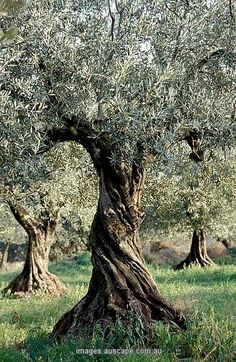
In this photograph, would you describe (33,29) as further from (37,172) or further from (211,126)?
(211,126)

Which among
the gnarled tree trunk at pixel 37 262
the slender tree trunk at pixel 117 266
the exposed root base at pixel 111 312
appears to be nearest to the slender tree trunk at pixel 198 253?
the gnarled tree trunk at pixel 37 262

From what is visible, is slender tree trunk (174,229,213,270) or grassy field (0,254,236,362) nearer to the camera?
grassy field (0,254,236,362)

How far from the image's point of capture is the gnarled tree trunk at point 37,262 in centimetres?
2047

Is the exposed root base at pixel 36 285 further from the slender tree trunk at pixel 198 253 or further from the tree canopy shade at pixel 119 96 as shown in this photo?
the slender tree trunk at pixel 198 253

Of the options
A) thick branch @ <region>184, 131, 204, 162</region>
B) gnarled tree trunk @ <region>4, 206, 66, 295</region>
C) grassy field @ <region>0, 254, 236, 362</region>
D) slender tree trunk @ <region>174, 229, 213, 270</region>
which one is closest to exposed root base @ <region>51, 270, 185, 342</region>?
grassy field @ <region>0, 254, 236, 362</region>

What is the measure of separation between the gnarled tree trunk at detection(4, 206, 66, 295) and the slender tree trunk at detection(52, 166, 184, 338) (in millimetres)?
9705

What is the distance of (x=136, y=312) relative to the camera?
32.6ft

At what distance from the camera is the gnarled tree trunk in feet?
67.2

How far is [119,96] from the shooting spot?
8867 mm

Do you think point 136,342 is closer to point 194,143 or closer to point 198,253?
point 194,143

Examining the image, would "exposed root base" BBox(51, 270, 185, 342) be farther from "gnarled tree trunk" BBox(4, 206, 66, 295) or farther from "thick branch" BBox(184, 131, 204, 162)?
"gnarled tree trunk" BBox(4, 206, 66, 295)

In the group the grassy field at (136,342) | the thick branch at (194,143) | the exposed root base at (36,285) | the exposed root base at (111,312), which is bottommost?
the grassy field at (136,342)

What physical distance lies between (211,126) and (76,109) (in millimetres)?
2508

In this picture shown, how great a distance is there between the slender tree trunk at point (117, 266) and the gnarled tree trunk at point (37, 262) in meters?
9.71
